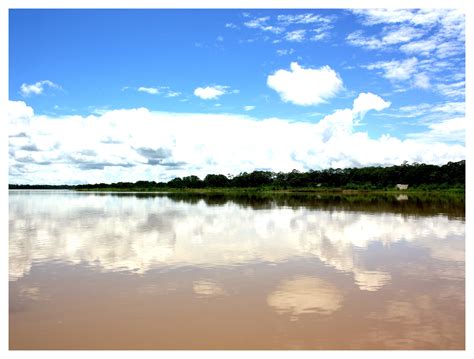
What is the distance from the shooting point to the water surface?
6.36 metres

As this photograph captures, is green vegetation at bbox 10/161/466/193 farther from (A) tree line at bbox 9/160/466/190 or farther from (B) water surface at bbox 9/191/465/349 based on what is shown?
(B) water surface at bbox 9/191/465/349

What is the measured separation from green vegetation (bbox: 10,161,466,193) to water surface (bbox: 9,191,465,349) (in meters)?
69.9

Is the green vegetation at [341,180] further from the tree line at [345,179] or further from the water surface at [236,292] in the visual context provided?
the water surface at [236,292]

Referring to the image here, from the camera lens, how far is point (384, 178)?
107 metres

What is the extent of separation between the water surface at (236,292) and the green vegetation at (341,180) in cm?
6989

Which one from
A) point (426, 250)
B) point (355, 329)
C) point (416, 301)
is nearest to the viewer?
point (355, 329)

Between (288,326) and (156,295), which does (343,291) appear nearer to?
(288,326)

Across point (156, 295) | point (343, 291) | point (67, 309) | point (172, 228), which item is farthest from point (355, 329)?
point (172, 228)

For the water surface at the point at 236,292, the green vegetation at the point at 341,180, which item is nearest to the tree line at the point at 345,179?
the green vegetation at the point at 341,180

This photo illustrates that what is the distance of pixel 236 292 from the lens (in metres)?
8.58

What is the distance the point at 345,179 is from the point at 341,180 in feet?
4.19

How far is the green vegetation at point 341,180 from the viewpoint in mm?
89625
